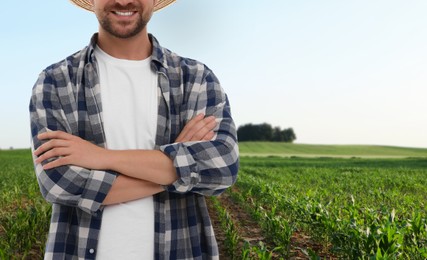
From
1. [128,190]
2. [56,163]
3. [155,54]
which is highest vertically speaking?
[155,54]

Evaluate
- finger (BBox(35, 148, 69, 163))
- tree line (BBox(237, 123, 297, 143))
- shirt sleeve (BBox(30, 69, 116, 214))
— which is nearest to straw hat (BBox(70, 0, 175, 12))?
shirt sleeve (BBox(30, 69, 116, 214))

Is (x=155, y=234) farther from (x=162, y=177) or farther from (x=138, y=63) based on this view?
(x=138, y=63)

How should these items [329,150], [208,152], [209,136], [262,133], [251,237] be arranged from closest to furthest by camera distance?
[208,152]
[209,136]
[251,237]
[329,150]
[262,133]

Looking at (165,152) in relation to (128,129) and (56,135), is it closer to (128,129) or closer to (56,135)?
(128,129)

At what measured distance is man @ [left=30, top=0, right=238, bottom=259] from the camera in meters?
2.21

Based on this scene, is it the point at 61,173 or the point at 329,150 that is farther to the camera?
the point at 329,150

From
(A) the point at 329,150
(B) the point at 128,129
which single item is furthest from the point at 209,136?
(A) the point at 329,150

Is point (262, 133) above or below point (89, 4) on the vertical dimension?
above

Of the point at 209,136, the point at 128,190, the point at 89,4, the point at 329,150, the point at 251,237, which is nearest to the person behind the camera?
the point at 128,190

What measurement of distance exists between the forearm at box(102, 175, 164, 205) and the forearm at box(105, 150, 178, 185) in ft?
0.11

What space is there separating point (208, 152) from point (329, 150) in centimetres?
7670

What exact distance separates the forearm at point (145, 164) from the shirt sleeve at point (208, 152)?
0.04 metres

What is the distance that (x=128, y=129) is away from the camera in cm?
231

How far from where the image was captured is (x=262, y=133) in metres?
89.1
